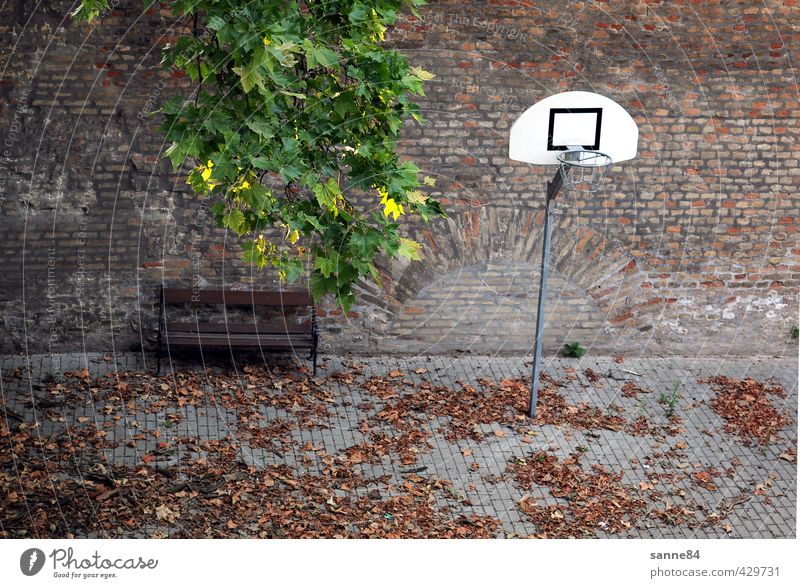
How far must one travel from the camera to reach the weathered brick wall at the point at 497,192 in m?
10.2

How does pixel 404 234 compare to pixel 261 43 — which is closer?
pixel 261 43

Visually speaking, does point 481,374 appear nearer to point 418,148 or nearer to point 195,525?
point 418,148

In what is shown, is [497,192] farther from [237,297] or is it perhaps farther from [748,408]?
[748,408]

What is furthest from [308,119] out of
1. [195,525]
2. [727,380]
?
[727,380]

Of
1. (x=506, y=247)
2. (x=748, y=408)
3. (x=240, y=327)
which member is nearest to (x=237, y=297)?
(x=240, y=327)

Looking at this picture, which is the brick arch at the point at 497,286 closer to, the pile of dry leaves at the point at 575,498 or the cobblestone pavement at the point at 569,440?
the cobblestone pavement at the point at 569,440

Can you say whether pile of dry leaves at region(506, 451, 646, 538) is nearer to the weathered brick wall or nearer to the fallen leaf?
the weathered brick wall

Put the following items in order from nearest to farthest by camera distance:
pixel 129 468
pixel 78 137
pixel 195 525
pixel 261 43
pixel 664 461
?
pixel 261 43
pixel 195 525
pixel 129 468
pixel 664 461
pixel 78 137

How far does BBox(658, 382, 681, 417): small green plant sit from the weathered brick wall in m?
0.76

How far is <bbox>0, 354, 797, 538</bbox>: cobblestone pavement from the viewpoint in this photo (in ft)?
28.5

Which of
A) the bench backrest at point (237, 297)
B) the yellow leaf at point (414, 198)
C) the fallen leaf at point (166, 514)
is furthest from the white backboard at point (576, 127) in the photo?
the fallen leaf at point (166, 514)

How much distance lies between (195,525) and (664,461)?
3928 mm

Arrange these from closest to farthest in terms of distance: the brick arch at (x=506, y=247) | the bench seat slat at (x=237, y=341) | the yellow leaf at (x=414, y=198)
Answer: the yellow leaf at (x=414, y=198) → the bench seat slat at (x=237, y=341) → the brick arch at (x=506, y=247)

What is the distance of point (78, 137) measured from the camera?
10258mm
